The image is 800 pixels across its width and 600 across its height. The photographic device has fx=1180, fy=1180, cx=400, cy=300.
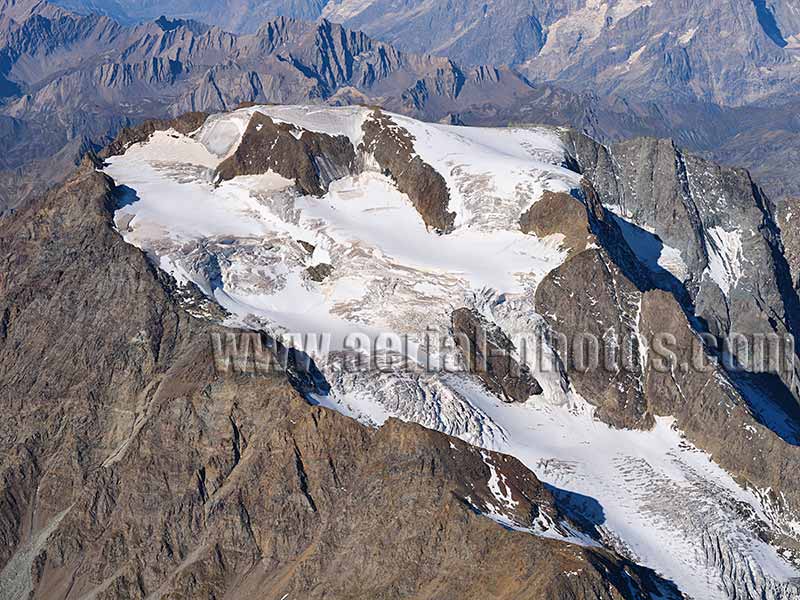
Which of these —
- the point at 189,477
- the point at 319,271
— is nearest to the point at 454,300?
the point at 319,271

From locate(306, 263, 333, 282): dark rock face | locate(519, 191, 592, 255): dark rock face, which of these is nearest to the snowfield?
locate(306, 263, 333, 282): dark rock face

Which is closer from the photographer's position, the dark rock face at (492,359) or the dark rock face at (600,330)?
the dark rock face at (492,359)

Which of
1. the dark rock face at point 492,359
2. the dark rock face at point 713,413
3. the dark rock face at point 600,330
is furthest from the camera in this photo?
the dark rock face at point 600,330

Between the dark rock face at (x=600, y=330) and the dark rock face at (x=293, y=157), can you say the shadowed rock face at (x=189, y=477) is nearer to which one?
the dark rock face at (x=293, y=157)

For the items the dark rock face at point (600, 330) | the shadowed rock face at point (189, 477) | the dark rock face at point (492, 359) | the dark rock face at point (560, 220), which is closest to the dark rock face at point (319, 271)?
the shadowed rock face at point (189, 477)

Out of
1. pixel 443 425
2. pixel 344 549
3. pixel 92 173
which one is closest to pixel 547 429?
pixel 443 425

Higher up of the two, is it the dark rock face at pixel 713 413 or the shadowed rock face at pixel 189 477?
the dark rock face at pixel 713 413
